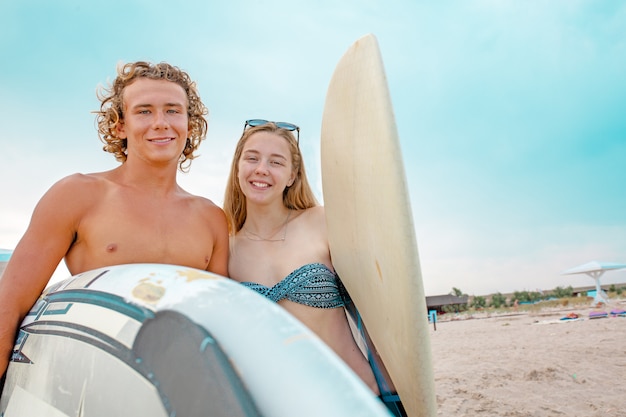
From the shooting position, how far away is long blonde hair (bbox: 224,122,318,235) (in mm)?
2502

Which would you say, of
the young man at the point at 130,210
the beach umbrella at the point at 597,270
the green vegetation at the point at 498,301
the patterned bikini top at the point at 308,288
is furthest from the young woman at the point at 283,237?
the green vegetation at the point at 498,301

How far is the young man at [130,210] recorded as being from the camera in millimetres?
1591

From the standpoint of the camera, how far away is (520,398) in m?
4.70

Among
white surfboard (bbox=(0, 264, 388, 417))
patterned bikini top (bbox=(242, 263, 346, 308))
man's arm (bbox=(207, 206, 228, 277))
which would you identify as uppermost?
man's arm (bbox=(207, 206, 228, 277))

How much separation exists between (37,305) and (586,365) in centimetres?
635

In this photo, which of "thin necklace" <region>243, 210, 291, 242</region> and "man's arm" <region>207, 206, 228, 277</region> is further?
"thin necklace" <region>243, 210, 291, 242</region>

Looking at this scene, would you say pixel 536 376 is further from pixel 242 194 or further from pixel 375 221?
pixel 375 221

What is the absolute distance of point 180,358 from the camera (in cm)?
83

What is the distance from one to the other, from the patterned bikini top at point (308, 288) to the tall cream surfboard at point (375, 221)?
3.0 inches

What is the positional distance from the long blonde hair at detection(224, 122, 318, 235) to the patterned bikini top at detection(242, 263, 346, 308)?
496mm

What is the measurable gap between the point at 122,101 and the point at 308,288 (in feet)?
3.48

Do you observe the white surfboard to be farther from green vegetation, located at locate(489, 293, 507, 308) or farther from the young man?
green vegetation, located at locate(489, 293, 507, 308)

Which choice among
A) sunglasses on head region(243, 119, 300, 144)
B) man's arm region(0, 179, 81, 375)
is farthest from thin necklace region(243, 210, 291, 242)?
man's arm region(0, 179, 81, 375)

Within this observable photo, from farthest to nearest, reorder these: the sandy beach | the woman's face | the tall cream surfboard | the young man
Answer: the sandy beach
the woman's face
the young man
the tall cream surfboard
